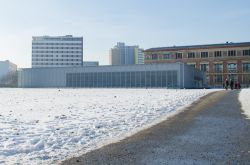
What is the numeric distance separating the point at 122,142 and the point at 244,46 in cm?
9778

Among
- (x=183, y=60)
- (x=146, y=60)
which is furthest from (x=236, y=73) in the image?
(x=146, y=60)

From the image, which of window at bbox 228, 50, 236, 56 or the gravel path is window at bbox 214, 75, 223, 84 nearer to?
window at bbox 228, 50, 236, 56

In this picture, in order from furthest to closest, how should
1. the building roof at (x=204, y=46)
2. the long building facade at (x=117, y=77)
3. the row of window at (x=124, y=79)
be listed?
the building roof at (x=204, y=46) < the row of window at (x=124, y=79) < the long building facade at (x=117, y=77)

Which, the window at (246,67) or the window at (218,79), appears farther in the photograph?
the window at (218,79)

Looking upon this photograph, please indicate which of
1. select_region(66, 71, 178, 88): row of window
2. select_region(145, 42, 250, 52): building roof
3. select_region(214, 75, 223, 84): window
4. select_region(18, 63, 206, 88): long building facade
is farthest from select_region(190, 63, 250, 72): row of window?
select_region(66, 71, 178, 88): row of window

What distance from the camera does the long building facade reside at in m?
75.8

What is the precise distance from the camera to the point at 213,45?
10469 cm

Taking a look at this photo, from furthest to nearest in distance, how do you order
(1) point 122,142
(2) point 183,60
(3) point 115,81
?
(2) point 183,60
(3) point 115,81
(1) point 122,142

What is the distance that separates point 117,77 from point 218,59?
36.6m

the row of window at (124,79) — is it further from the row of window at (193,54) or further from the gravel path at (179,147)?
the gravel path at (179,147)

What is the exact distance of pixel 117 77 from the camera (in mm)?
82188

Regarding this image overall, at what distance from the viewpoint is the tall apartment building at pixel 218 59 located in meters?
99.2

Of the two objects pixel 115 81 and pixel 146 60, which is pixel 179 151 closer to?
pixel 115 81

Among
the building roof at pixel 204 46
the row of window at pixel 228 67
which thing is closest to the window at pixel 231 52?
the building roof at pixel 204 46
